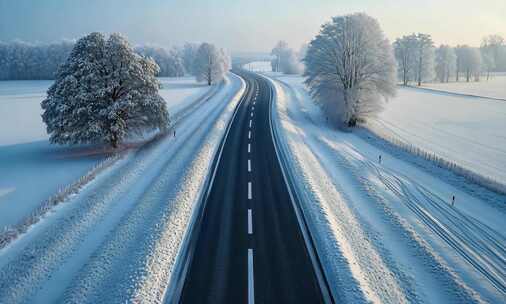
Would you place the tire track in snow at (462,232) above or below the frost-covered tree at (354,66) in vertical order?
below

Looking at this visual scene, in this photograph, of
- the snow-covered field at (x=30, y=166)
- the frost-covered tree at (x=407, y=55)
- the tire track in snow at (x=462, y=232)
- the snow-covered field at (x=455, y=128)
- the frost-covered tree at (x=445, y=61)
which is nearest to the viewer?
the tire track in snow at (x=462, y=232)

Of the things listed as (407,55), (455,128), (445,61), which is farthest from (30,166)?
(445,61)

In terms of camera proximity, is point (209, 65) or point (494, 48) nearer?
point (209, 65)

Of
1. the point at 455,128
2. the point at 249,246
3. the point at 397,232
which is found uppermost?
the point at 455,128

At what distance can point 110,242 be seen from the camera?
12.9m

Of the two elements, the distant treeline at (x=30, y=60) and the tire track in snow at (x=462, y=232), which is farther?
the distant treeline at (x=30, y=60)

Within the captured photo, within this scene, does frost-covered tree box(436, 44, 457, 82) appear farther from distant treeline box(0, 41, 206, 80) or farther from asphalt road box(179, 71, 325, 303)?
asphalt road box(179, 71, 325, 303)

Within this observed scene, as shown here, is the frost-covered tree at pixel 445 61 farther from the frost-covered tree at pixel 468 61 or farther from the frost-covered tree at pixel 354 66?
the frost-covered tree at pixel 354 66

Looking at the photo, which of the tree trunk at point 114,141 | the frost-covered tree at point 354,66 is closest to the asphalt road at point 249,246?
the tree trunk at point 114,141

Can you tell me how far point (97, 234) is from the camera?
13711 mm

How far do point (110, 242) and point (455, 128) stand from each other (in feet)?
131

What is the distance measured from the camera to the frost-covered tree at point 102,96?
25125mm

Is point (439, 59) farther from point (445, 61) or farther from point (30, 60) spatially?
point (30, 60)

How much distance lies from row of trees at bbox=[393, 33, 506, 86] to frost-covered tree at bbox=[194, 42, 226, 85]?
4582 centimetres
